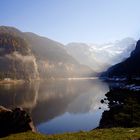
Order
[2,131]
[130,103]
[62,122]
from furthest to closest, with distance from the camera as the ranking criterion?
[62,122] → [130,103] → [2,131]

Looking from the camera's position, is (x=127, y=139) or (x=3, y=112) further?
(x=3, y=112)

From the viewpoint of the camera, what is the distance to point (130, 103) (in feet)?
212

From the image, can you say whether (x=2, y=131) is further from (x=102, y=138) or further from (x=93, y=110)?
(x=93, y=110)

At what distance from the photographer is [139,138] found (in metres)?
27.8

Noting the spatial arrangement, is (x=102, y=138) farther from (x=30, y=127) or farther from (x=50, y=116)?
(x=50, y=116)

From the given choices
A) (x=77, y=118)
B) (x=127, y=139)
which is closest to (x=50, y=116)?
(x=77, y=118)

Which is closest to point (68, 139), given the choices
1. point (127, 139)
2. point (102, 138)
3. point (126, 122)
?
point (102, 138)

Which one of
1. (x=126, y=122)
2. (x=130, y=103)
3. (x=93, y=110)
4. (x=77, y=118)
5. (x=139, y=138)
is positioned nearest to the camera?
(x=139, y=138)

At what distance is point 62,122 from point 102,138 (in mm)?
63274

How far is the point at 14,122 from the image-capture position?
4634cm

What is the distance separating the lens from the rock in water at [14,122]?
4581 cm

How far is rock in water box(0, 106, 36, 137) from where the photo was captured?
4581 centimetres

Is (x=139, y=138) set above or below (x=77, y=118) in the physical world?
above

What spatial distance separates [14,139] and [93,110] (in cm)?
8714
